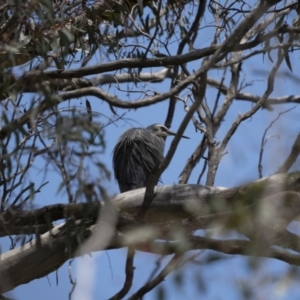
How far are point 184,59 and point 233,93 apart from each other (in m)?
1.92

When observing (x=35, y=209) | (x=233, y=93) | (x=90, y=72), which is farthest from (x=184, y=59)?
(x=233, y=93)

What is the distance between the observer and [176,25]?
5199 millimetres

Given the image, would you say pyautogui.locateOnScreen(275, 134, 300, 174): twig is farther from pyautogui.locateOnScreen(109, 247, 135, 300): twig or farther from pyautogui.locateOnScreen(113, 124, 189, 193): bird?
pyautogui.locateOnScreen(113, 124, 189, 193): bird

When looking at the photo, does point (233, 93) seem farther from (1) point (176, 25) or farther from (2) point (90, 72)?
(2) point (90, 72)

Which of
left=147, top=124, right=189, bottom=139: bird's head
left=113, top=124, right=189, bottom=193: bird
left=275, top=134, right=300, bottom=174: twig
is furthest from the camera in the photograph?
left=147, top=124, right=189, bottom=139: bird's head

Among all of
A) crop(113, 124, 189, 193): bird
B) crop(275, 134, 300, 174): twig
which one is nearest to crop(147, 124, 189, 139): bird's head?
crop(113, 124, 189, 193): bird

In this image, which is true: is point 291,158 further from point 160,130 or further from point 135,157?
point 160,130

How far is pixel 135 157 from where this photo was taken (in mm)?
6035

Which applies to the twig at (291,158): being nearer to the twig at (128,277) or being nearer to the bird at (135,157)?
the twig at (128,277)

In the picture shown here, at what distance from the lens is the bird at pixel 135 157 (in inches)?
229

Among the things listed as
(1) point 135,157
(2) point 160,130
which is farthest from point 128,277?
(2) point 160,130

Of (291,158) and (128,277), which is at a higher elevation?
(291,158)

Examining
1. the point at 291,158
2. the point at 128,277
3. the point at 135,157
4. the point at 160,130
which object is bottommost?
the point at 128,277

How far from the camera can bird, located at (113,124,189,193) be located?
580 cm
